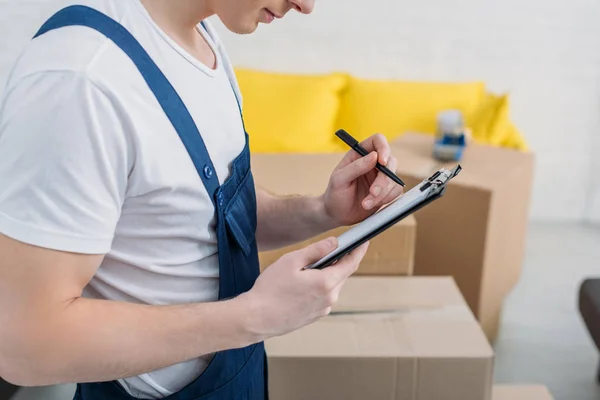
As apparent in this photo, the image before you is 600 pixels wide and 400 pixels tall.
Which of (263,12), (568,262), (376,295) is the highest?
(263,12)

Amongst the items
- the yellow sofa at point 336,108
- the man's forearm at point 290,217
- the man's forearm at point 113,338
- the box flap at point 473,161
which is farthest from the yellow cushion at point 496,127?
the man's forearm at point 113,338

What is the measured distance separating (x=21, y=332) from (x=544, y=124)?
2802 mm

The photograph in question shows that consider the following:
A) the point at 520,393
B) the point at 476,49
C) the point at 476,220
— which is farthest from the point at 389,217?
the point at 476,49

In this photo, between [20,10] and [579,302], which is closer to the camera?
[579,302]

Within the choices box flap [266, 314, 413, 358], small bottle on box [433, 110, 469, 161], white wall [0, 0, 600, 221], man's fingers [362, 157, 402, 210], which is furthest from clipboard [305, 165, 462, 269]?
white wall [0, 0, 600, 221]

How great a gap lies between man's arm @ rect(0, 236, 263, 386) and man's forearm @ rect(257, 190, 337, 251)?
32cm

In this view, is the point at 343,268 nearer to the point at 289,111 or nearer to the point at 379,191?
the point at 379,191

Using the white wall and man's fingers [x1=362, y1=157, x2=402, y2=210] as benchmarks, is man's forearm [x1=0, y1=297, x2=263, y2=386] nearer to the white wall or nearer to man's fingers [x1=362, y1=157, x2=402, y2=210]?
man's fingers [x1=362, y1=157, x2=402, y2=210]

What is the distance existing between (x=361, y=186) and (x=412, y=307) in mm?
526

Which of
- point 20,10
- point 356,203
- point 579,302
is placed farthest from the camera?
point 20,10

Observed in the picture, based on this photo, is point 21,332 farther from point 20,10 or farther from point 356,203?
point 20,10

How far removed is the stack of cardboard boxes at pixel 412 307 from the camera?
49.3 inches

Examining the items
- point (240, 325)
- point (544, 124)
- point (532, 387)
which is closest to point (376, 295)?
point (532, 387)

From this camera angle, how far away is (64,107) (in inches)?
22.7
